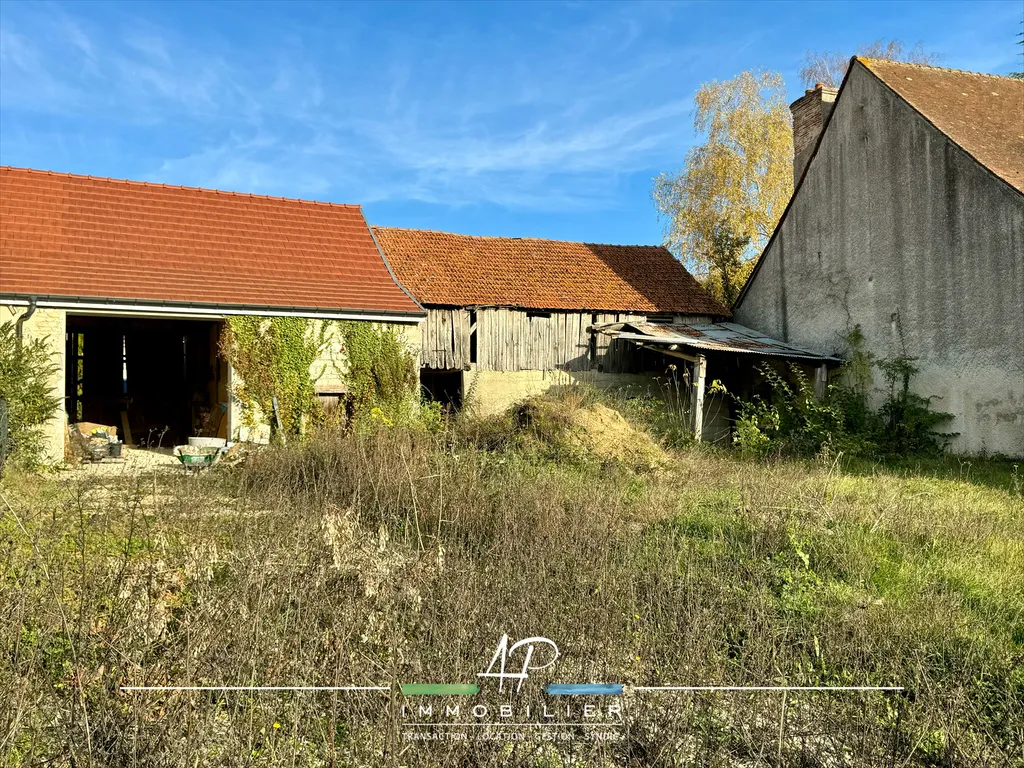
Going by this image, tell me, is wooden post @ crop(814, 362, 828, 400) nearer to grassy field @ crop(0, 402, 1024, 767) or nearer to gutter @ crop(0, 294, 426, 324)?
gutter @ crop(0, 294, 426, 324)

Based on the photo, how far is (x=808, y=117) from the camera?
21141 mm

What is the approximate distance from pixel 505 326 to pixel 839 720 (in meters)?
16.0

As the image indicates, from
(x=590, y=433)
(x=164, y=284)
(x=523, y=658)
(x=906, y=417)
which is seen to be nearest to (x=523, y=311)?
(x=590, y=433)

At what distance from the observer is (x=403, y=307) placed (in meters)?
17.2

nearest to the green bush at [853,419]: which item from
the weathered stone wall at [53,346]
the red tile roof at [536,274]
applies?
the red tile roof at [536,274]

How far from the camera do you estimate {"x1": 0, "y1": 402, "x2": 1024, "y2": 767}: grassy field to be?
3789 mm

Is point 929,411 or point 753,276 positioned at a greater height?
point 753,276

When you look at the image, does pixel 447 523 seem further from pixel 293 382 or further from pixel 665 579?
pixel 293 382

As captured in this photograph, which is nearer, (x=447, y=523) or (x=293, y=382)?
(x=447, y=523)

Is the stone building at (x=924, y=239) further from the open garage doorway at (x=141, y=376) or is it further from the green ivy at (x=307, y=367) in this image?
the open garage doorway at (x=141, y=376)

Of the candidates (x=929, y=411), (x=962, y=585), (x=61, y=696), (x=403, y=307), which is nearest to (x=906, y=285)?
(x=929, y=411)

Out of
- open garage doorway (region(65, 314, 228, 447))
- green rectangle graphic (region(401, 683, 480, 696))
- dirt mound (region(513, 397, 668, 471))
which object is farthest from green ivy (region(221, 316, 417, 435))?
green rectangle graphic (region(401, 683, 480, 696))

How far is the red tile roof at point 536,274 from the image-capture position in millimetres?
19922

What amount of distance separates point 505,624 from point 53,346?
12.7 m
